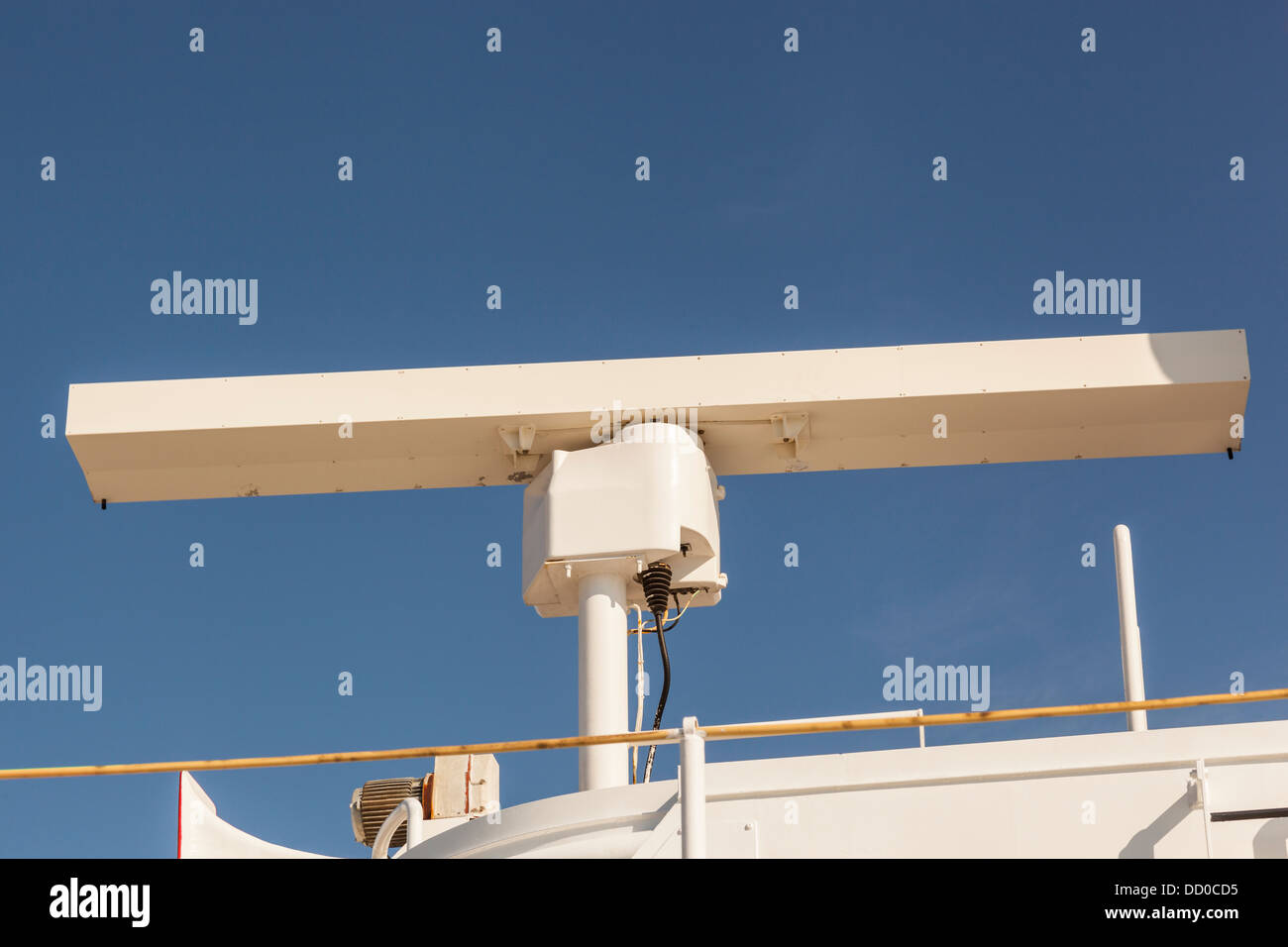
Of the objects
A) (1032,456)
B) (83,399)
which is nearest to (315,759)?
(83,399)

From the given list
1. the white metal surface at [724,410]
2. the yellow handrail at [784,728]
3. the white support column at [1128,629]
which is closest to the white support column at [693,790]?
the yellow handrail at [784,728]

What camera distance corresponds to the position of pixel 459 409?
31.6 feet

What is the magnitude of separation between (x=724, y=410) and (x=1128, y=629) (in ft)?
9.53

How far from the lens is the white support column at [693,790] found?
19.1 ft

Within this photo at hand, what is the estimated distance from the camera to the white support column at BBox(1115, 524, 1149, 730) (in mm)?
7422

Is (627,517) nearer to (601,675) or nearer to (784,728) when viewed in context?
(601,675)

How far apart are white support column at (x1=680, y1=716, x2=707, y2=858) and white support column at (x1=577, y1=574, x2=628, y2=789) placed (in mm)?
2671

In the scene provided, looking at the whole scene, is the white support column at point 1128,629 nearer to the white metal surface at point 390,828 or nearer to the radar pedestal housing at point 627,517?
the radar pedestal housing at point 627,517

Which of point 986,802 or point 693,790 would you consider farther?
point 986,802

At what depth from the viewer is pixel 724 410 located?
31.2ft

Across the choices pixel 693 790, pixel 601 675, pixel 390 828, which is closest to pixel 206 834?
pixel 390 828

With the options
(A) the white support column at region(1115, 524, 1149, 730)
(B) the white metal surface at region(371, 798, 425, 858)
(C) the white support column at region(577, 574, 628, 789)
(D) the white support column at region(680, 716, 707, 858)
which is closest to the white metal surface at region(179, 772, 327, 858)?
(B) the white metal surface at region(371, 798, 425, 858)
